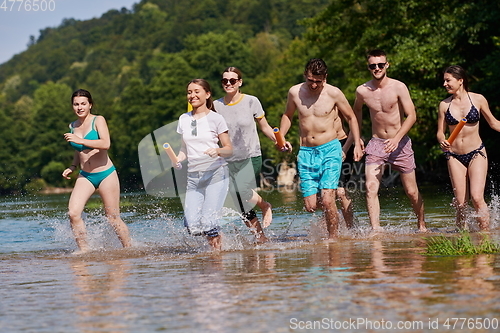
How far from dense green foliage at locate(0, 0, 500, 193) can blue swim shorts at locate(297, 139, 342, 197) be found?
738 inches

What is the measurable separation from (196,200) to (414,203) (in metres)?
3.53

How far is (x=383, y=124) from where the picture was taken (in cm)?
1119

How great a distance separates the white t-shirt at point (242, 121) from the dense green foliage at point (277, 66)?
19017 millimetres

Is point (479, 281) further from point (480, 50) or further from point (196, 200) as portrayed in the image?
point (480, 50)

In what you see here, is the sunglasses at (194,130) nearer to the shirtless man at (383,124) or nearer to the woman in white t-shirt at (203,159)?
the woman in white t-shirt at (203,159)

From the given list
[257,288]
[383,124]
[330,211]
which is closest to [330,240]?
[330,211]

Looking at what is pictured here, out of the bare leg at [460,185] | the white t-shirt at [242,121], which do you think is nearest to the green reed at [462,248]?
the bare leg at [460,185]

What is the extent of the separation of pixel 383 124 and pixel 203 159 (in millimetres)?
2931

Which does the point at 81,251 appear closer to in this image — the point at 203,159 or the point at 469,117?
the point at 203,159

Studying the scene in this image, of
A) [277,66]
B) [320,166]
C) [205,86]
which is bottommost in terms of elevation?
[320,166]

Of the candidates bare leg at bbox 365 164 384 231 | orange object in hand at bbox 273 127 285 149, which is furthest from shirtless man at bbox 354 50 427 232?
orange object in hand at bbox 273 127 285 149

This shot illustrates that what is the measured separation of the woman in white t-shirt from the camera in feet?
30.7

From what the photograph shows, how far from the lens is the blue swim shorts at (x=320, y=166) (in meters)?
10.5

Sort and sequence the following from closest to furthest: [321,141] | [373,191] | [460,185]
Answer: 1. [321,141]
2. [373,191]
3. [460,185]
